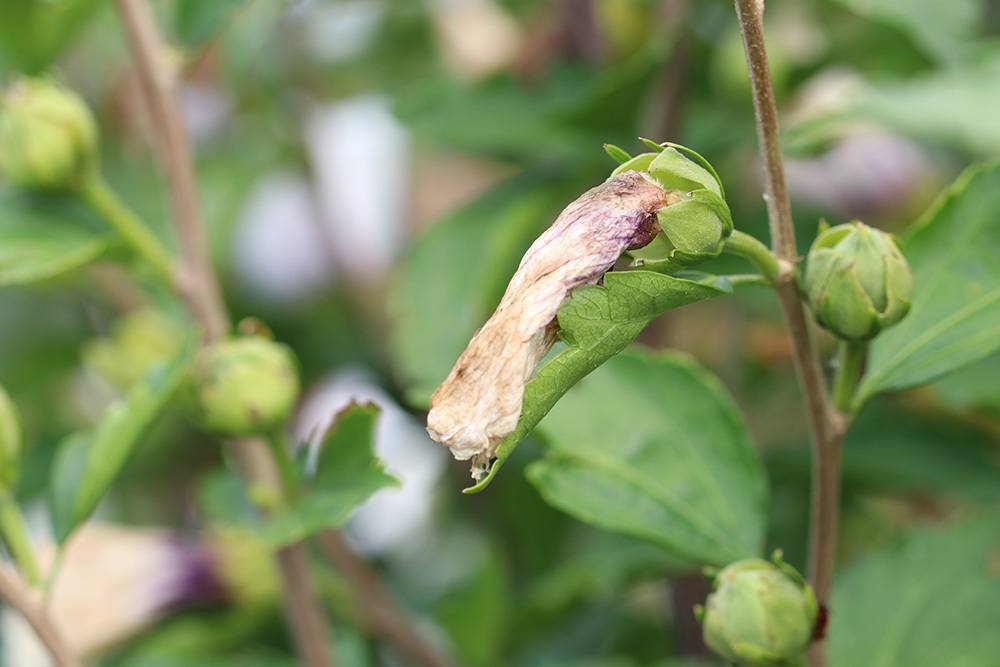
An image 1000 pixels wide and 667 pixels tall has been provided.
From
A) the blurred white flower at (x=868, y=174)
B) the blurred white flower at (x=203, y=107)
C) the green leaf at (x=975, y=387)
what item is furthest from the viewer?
the blurred white flower at (x=203, y=107)

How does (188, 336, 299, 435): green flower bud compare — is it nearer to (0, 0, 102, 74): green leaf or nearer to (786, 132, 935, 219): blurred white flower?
(0, 0, 102, 74): green leaf

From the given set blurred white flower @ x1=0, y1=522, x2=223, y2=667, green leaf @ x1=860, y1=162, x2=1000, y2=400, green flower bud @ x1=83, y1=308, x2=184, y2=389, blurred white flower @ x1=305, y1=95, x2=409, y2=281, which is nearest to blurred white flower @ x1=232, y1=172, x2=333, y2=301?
blurred white flower @ x1=305, y1=95, x2=409, y2=281

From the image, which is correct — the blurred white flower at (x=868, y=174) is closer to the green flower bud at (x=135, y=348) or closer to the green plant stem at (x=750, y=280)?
the green flower bud at (x=135, y=348)

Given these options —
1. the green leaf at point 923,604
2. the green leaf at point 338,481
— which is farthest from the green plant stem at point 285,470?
the green leaf at point 923,604

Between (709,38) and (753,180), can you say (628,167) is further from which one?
(753,180)

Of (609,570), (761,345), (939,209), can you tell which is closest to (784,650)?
(939,209)

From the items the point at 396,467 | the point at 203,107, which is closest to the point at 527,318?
the point at 396,467
